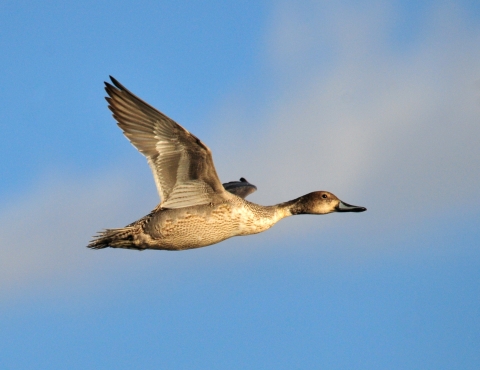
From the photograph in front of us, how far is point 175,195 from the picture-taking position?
594 inches

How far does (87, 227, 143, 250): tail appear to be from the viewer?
599 inches

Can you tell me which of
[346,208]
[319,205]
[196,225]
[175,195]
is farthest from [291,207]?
[175,195]

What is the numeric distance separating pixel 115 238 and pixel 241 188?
160 inches

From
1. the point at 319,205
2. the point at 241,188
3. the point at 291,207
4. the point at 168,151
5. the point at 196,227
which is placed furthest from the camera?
the point at 241,188

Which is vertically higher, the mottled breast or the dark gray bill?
the dark gray bill

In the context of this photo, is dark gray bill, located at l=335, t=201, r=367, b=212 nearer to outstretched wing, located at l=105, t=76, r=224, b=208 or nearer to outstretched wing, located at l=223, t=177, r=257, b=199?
outstretched wing, located at l=223, t=177, r=257, b=199

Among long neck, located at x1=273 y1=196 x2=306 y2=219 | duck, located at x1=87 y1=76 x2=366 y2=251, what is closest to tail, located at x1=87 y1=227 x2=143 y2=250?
duck, located at x1=87 y1=76 x2=366 y2=251

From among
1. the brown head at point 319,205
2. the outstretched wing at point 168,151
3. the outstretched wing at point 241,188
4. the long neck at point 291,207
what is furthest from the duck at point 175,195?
the outstretched wing at point 241,188

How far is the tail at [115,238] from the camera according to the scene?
15211 mm

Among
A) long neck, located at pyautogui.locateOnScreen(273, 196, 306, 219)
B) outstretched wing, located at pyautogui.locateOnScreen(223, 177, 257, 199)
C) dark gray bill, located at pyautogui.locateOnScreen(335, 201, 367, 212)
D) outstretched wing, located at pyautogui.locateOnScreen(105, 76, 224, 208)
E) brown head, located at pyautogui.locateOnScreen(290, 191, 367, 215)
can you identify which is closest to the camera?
outstretched wing, located at pyautogui.locateOnScreen(105, 76, 224, 208)

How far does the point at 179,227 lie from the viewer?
15.0 metres

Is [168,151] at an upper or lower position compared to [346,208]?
upper

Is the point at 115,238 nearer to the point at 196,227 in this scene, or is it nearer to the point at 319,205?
the point at 196,227

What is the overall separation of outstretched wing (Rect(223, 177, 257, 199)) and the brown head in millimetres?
1860
